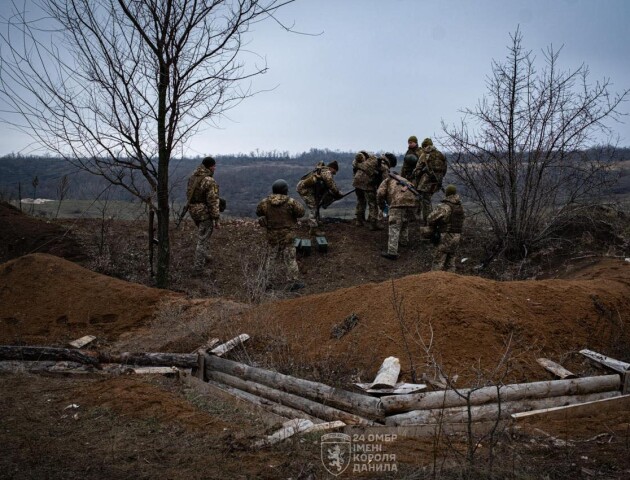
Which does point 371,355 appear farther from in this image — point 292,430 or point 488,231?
point 488,231

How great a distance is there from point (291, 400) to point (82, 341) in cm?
389

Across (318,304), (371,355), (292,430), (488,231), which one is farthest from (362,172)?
(292,430)

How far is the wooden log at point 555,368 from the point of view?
20.9ft

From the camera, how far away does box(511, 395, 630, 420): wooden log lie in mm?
5574

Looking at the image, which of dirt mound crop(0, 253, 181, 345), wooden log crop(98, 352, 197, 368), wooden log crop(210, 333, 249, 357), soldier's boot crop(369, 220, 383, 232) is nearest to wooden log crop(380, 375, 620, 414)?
wooden log crop(210, 333, 249, 357)

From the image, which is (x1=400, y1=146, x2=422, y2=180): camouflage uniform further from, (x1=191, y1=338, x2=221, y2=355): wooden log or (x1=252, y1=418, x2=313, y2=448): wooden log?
(x1=252, y1=418, x2=313, y2=448): wooden log

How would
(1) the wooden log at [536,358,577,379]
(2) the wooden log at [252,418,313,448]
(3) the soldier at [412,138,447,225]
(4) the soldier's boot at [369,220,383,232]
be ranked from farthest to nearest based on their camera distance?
(4) the soldier's boot at [369,220,383,232]
(3) the soldier at [412,138,447,225]
(1) the wooden log at [536,358,577,379]
(2) the wooden log at [252,418,313,448]

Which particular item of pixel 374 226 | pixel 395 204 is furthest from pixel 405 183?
pixel 374 226

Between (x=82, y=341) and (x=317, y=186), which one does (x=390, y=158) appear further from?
(x=82, y=341)

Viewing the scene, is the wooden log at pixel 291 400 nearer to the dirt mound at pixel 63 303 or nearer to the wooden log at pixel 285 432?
the wooden log at pixel 285 432

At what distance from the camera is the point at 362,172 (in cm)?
1512

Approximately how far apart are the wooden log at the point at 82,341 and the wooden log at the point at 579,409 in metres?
5.94

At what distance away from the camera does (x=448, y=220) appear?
1201 centimetres

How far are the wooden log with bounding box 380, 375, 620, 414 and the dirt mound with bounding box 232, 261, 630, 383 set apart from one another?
0.38 m
